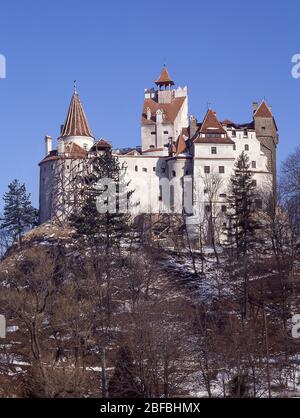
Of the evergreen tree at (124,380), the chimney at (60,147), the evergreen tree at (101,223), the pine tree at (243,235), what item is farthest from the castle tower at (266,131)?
the evergreen tree at (124,380)

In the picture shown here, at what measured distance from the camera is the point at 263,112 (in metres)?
83.9

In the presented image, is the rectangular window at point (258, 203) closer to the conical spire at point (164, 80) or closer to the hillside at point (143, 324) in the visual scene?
the hillside at point (143, 324)

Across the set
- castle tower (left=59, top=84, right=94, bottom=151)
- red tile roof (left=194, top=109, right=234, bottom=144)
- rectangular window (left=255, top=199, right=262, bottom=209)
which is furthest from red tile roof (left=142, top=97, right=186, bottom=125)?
rectangular window (left=255, top=199, right=262, bottom=209)

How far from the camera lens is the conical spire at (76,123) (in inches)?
3361

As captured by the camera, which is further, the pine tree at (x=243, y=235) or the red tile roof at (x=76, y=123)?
the red tile roof at (x=76, y=123)

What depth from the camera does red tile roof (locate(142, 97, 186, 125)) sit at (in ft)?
286

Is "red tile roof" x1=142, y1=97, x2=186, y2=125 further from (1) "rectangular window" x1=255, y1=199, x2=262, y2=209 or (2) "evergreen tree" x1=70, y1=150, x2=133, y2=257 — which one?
(2) "evergreen tree" x1=70, y1=150, x2=133, y2=257

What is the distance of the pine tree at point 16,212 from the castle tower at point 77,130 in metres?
7.87

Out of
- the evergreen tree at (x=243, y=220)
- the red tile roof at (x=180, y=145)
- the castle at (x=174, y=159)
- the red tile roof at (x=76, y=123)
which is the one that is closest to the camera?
the evergreen tree at (x=243, y=220)

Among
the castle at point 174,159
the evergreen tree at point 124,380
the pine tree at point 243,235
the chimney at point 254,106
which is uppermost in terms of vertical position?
the chimney at point 254,106

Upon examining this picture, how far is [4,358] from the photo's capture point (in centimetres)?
4591

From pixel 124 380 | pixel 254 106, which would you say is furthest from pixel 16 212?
pixel 124 380

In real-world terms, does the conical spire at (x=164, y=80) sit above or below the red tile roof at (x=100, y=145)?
above
